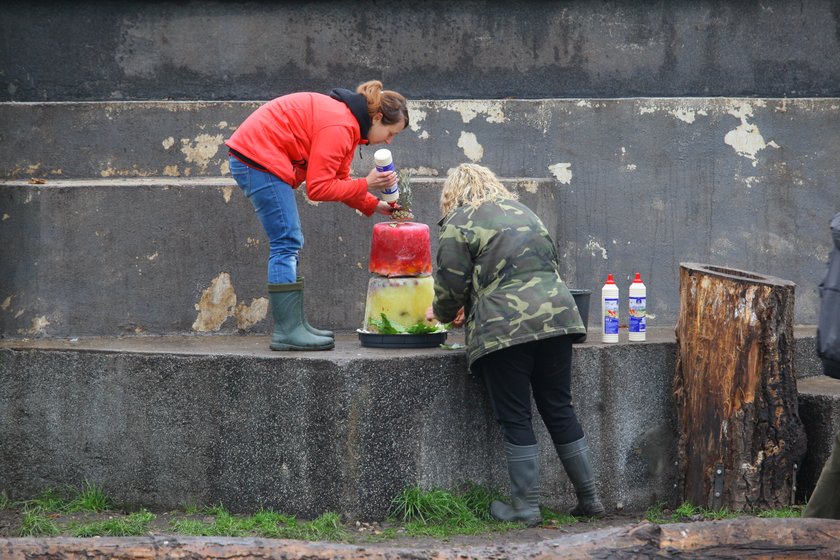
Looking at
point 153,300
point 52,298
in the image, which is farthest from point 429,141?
point 52,298

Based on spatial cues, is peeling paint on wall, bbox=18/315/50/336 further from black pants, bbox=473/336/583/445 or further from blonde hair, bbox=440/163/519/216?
black pants, bbox=473/336/583/445

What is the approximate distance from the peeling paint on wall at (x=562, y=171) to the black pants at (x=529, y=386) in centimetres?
190

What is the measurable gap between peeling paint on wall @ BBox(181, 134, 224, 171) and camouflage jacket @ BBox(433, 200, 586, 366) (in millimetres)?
1985

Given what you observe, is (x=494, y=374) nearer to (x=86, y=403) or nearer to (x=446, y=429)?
(x=446, y=429)

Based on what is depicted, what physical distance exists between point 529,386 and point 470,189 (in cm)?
95

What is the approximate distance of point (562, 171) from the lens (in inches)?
288

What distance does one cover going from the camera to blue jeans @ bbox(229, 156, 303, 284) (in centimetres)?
580

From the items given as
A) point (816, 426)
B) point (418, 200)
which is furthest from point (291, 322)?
point (816, 426)

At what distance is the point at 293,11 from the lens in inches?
285

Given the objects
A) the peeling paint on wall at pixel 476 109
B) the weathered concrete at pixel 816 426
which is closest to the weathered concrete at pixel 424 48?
the peeling paint on wall at pixel 476 109

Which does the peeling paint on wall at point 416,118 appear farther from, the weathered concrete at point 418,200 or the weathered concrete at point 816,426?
the weathered concrete at point 816,426

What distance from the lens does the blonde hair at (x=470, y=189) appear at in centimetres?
561

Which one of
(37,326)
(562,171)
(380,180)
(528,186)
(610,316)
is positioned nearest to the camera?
(380,180)

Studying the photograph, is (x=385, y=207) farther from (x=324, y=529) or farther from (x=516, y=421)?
(x=324, y=529)
